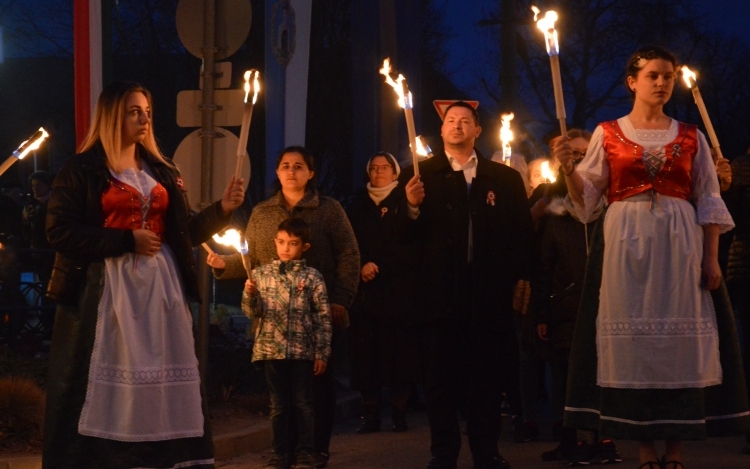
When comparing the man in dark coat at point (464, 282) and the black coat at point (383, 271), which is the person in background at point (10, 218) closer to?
the black coat at point (383, 271)

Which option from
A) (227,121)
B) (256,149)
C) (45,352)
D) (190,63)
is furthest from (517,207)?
(190,63)

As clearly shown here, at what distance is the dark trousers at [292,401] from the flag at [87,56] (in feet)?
9.59

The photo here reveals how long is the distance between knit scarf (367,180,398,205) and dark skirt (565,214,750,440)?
12.8ft

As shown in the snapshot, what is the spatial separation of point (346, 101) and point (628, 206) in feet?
67.2

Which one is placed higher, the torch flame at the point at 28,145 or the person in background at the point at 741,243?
the torch flame at the point at 28,145

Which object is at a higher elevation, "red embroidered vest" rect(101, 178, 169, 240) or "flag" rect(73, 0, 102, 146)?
"flag" rect(73, 0, 102, 146)

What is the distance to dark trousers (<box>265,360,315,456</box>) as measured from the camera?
7.57 m

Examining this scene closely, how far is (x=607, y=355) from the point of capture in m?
6.27

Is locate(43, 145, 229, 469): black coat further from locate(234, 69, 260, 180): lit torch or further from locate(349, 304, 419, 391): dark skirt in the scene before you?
locate(349, 304, 419, 391): dark skirt

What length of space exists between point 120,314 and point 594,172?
2.53 m

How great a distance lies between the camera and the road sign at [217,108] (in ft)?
30.0

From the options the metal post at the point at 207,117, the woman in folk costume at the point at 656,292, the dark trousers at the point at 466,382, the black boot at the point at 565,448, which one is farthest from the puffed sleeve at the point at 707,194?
the metal post at the point at 207,117

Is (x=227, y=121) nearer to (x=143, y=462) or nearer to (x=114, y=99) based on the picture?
(x=114, y=99)

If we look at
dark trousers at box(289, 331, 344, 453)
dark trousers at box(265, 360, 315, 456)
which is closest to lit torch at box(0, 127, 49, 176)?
dark trousers at box(265, 360, 315, 456)
